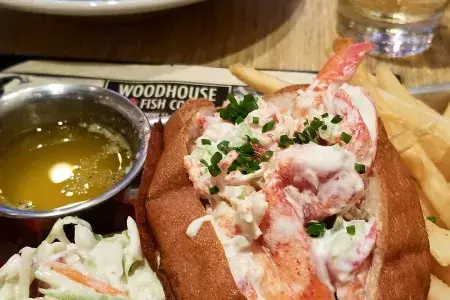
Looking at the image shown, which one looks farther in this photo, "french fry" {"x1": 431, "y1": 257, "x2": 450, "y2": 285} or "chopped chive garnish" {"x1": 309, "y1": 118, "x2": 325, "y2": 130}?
"french fry" {"x1": 431, "y1": 257, "x2": 450, "y2": 285}

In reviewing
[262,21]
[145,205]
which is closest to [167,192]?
[145,205]

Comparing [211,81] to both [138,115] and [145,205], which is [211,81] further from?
[145,205]

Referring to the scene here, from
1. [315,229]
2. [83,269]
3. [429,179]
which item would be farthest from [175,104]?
[315,229]

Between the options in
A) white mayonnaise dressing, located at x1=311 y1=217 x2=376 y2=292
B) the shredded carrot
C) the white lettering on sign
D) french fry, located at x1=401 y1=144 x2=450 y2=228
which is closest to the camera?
white mayonnaise dressing, located at x1=311 y1=217 x2=376 y2=292

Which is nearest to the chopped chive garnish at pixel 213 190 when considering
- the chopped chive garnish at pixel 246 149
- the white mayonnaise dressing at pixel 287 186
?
the white mayonnaise dressing at pixel 287 186

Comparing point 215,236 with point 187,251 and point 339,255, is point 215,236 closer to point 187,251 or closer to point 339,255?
point 187,251

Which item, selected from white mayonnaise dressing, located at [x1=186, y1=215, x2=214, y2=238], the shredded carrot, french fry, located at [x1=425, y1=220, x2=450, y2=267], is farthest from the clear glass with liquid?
the shredded carrot

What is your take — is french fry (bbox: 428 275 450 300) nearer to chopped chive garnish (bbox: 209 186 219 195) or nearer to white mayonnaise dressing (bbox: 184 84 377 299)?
white mayonnaise dressing (bbox: 184 84 377 299)
